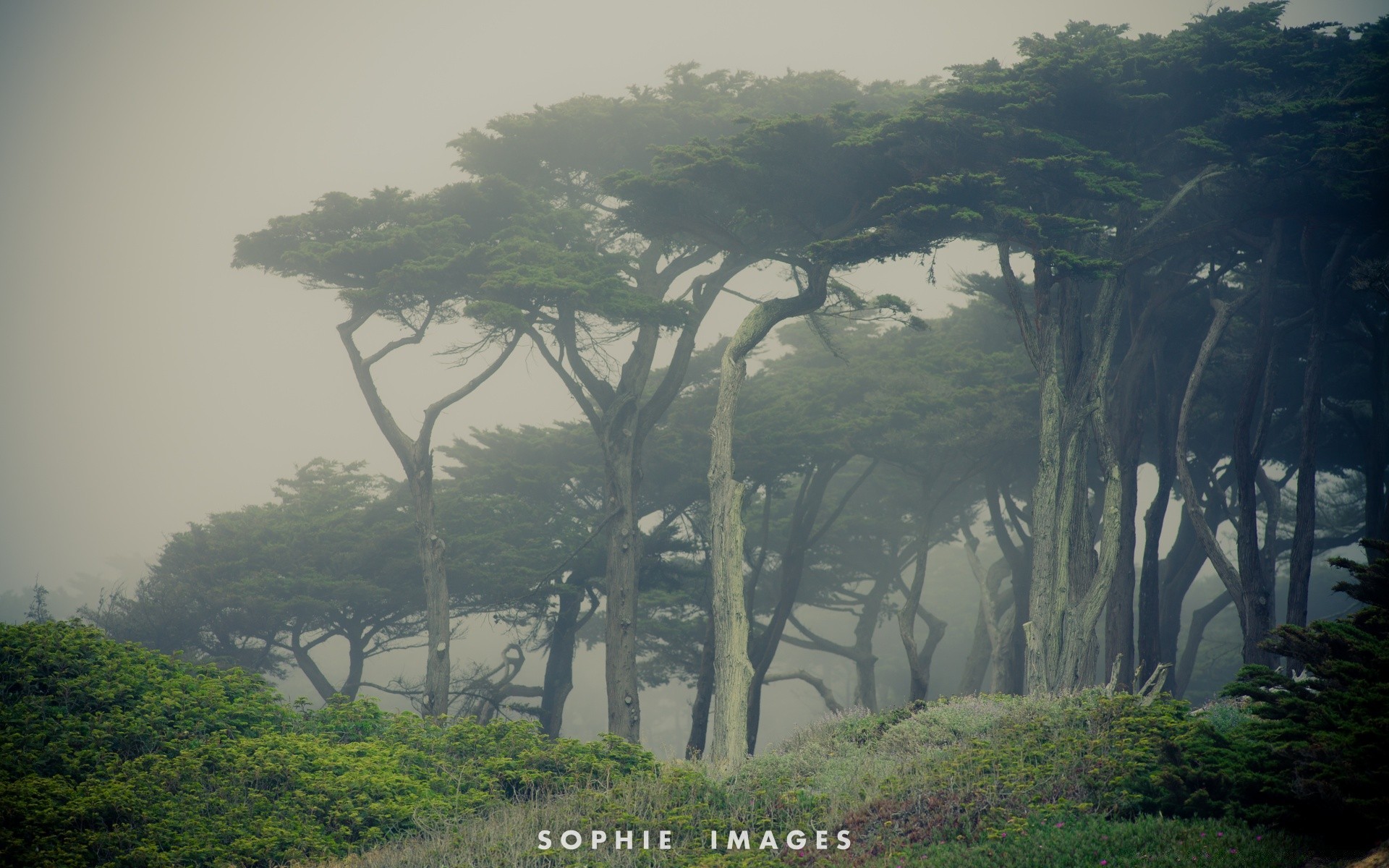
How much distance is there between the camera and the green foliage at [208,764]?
261 inches

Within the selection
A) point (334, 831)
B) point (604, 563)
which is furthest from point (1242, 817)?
point (604, 563)

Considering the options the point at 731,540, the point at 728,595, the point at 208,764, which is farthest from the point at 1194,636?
the point at 208,764

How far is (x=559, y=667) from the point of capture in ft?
72.5

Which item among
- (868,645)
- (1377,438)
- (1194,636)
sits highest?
(1377,438)

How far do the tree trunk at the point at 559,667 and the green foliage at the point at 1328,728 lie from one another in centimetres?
1592

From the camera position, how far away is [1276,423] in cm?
1998

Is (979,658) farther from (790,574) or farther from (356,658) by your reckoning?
(356,658)

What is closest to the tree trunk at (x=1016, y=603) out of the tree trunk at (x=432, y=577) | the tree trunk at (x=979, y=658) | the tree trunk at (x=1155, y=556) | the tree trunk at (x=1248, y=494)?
the tree trunk at (x=979, y=658)

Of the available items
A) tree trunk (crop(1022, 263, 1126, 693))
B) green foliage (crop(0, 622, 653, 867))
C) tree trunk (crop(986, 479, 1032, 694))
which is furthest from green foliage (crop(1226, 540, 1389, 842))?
tree trunk (crop(986, 479, 1032, 694))

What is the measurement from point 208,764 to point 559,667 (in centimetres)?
1452

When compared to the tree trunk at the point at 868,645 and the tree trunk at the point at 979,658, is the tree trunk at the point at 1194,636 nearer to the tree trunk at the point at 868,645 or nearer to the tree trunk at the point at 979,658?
the tree trunk at the point at 979,658

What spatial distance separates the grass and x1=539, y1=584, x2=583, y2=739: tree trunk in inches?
489

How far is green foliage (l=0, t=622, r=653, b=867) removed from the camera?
663 cm

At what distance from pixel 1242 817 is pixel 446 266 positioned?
14.5 meters
